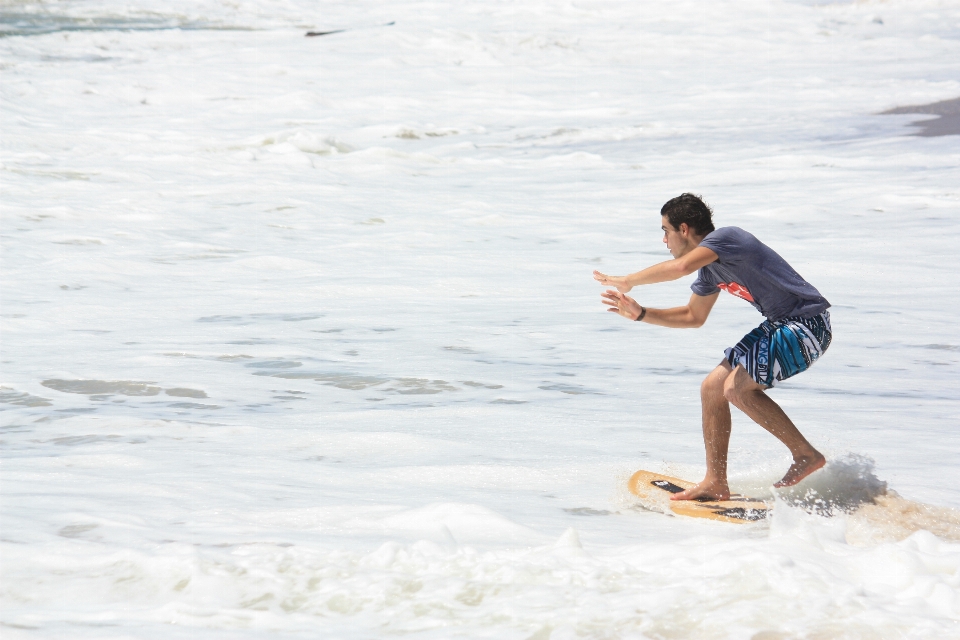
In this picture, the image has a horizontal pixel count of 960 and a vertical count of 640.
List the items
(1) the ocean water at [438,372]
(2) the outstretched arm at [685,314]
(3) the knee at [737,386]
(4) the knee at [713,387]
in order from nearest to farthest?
(1) the ocean water at [438,372] → (3) the knee at [737,386] → (4) the knee at [713,387] → (2) the outstretched arm at [685,314]

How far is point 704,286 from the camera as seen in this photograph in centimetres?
430

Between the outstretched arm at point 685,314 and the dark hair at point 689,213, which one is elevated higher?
the dark hair at point 689,213

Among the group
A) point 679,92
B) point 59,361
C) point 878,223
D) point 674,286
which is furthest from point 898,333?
point 679,92

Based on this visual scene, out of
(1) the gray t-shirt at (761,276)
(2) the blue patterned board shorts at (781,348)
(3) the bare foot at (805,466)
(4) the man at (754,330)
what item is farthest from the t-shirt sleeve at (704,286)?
(3) the bare foot at (805,466)

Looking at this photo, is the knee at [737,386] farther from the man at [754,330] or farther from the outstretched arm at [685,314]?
the outstretched arm at [685,314]

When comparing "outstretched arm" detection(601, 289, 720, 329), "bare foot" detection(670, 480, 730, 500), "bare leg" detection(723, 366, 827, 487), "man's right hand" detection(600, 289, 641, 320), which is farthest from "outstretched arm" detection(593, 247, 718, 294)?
"bare foot" detection(670, 480, 730, 500)

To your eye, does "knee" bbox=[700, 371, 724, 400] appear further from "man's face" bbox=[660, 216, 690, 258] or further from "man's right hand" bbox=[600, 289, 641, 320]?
"man's face" bbox=[660, 216, 690, 258]

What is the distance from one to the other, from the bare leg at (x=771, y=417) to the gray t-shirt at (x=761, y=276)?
0.29 metres

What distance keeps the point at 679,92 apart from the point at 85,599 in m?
21.2

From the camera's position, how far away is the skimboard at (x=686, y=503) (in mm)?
3947

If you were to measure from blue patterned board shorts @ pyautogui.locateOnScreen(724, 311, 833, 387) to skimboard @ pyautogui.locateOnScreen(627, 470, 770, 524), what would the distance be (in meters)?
0.49

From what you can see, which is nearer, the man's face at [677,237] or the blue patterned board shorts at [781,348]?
the blue patterned board shorts at [781,348]

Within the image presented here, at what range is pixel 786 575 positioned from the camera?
9.96 ft

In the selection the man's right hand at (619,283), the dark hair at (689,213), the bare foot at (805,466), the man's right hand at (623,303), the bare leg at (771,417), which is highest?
the dark hair at (689,213)
